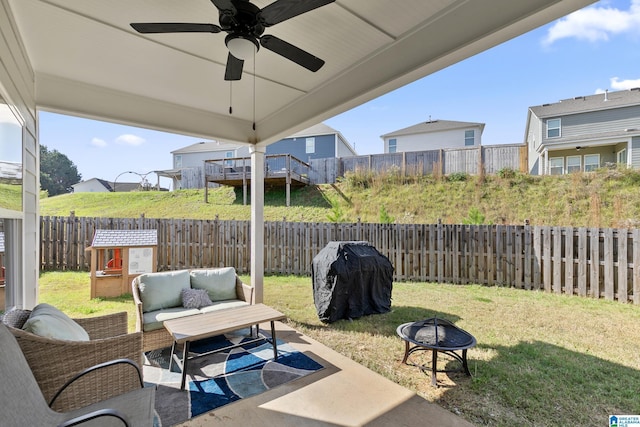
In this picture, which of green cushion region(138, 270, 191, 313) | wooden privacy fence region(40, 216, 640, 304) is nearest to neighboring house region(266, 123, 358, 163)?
wooden privacy fence region(40, 216, 640, 304)

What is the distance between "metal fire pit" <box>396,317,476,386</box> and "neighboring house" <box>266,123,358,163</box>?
1471 cm

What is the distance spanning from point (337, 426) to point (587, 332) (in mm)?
3750

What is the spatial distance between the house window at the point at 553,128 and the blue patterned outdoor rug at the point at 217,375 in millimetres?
15624

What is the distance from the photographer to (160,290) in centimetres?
352

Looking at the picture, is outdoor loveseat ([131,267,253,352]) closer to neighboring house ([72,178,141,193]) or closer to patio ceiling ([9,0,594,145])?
patio ceiling ([9,0,594,145])

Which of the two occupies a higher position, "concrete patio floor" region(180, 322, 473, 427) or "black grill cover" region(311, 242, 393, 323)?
"black grill cover" region(311, 242, 393, 323)

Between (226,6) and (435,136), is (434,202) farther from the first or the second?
(226,6)

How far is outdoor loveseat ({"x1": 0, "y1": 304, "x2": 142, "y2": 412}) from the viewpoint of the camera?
5.89 ft

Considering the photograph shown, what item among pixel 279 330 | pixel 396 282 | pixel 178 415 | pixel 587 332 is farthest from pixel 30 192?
pixel 587 332

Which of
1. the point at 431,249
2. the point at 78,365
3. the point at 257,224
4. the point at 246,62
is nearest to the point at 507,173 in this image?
the point at 431,249

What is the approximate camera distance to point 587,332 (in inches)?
146

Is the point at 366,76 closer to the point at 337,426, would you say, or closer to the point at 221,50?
the point at 221,50

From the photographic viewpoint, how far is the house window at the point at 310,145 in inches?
675

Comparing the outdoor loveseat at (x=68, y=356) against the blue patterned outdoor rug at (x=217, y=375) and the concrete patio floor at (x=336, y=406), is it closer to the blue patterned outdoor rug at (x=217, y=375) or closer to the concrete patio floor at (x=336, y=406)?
the blue patterned outdoor rug at (x=217, y=375)
